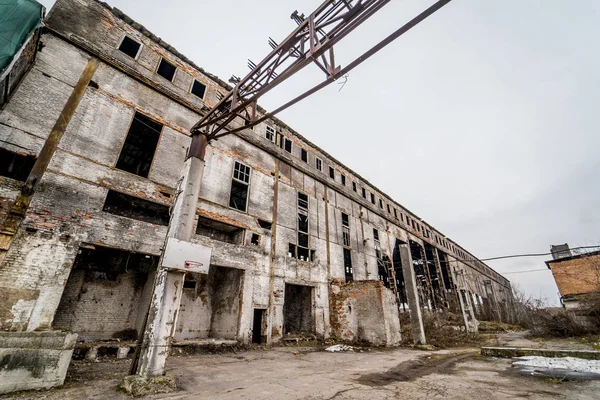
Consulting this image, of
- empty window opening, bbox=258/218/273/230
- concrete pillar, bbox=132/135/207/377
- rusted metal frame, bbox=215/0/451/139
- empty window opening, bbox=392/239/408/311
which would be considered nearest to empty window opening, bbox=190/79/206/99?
empty window opening, bbox=258/218/273/230

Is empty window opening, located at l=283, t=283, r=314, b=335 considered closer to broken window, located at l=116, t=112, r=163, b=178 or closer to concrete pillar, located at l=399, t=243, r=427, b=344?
concrete pillar, located at l=399, t=243, r=427, b=344

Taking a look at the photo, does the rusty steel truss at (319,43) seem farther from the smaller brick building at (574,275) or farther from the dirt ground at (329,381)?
the smaller brick building at (574,275)

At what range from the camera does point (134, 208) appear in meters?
9.50

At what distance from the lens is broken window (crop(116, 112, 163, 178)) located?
402 inches

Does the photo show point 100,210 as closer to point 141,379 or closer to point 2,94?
point 2,94

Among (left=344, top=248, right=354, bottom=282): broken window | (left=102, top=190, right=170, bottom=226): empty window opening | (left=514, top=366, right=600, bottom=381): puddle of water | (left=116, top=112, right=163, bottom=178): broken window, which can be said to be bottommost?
(left=514, top=366, right=600, bottom=381): puddle of water

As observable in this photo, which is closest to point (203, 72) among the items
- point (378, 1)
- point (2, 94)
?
point (2, 94)

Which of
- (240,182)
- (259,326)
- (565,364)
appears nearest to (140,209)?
(240,182)

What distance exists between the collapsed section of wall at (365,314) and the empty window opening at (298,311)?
1208 millimetres

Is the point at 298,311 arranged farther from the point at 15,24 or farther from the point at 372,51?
the point at 15,24

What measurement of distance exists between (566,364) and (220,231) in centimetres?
1168

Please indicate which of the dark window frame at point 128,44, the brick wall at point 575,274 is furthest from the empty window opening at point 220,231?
the brick wall at point 575,274

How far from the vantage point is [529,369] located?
5.46 metres

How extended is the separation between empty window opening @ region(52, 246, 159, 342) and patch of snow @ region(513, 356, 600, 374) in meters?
11.3
